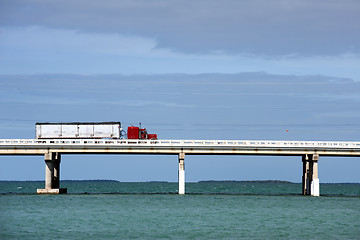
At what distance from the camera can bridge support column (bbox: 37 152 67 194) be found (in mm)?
84688

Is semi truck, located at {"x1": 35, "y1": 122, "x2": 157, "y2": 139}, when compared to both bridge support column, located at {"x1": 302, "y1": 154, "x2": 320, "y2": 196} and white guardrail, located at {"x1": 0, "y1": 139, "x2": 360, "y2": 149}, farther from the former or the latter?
bridge support column, located at {"x1": 302, "y1": 154, "x2": 320, "y2": 196}

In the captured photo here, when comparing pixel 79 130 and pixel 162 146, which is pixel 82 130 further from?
pixel 162 146

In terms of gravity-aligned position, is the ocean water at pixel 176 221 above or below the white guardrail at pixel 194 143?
below

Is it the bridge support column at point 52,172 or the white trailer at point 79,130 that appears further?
the white trailer at point 79,130

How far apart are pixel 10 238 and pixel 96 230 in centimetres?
676

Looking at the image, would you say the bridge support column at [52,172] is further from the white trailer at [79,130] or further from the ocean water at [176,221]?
the ocean water at [176,221]

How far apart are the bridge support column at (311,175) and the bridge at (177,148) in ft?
0.46

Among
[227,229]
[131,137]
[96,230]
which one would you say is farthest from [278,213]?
[131,137]

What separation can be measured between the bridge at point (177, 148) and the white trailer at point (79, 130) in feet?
9.05

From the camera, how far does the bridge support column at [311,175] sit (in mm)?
86188

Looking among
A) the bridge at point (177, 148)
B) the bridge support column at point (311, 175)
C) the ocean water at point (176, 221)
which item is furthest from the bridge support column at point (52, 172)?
the bridge support column at point (311, 175)

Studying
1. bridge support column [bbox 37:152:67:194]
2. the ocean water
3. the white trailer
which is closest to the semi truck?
the white trailer

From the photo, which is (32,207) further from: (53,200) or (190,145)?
(190,145)

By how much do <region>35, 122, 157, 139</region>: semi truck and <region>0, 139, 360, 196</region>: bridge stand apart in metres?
2.77
